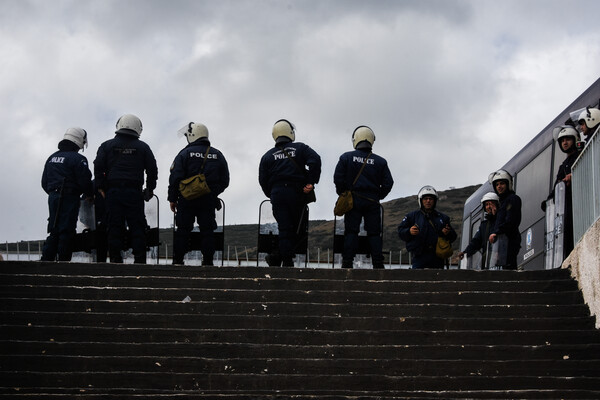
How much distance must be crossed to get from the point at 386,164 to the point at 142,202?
3.24m

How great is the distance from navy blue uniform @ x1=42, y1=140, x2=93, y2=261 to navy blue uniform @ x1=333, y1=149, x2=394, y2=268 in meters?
3.34

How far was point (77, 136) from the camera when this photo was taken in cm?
1291

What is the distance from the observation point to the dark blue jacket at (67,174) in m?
12.4

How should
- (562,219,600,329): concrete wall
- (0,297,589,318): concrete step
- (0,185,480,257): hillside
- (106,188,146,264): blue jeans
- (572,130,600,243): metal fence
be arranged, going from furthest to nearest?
1. (0,185,480,257): hillside
2. (106,188,146,264): blue jeans
3. (572,130,600,243): metal fence
4. (0,297,589,318): concrete step
5. (562,219,600,329): concrete wall

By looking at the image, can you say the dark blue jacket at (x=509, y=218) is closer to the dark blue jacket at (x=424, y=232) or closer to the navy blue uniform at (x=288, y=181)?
the dark blue jacket at (x=424, y=232)

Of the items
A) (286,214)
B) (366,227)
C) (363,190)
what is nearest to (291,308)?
(286,214)

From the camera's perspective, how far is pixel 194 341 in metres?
9.15

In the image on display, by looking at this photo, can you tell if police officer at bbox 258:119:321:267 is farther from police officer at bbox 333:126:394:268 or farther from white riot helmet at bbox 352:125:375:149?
white riot helmet at bbox 352:125:375:149

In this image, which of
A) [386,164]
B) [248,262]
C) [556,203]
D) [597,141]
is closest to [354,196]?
[386,164]

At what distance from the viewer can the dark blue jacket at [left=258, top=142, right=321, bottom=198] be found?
12.4m

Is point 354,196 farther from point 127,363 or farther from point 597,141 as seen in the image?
point 127,363

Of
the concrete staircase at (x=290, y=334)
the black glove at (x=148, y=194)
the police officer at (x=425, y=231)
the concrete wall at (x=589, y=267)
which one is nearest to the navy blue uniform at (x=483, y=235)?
the police officer at (x=425, y=231)

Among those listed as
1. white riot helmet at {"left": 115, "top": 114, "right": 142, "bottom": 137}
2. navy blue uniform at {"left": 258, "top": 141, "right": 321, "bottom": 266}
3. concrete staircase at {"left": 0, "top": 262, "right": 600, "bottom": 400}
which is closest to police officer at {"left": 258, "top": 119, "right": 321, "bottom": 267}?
navy blue uniform at {"left": 258, "top": 141, "right": 321, "bottom": 266}

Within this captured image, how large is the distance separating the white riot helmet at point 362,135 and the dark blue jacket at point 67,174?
3540mm
